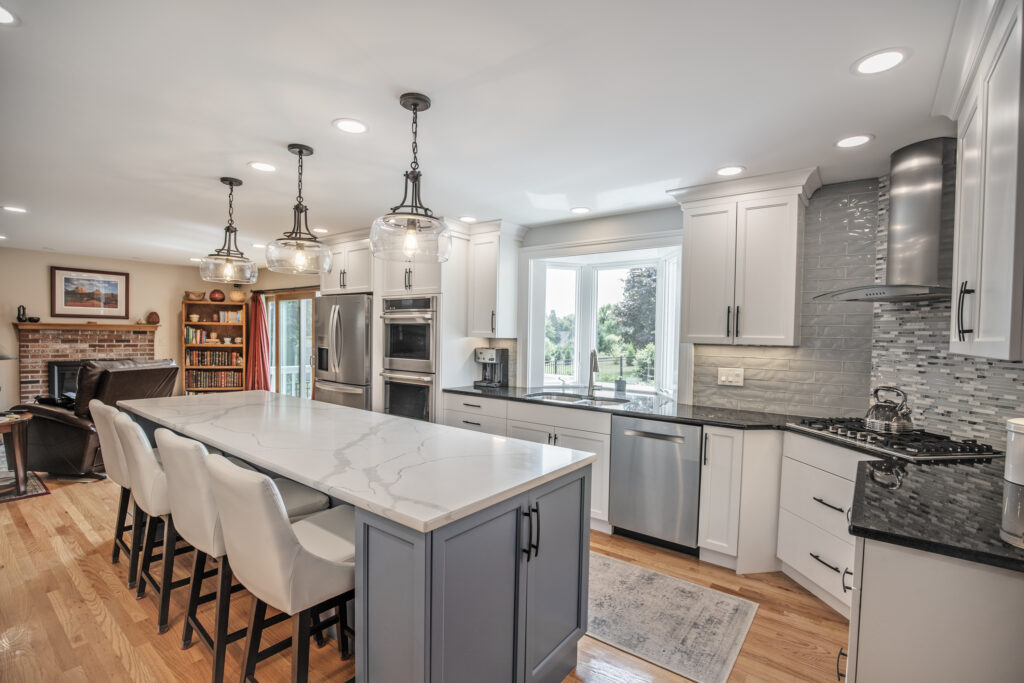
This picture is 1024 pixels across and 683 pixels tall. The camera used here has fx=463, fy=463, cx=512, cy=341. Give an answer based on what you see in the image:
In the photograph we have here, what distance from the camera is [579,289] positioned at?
14.5 feet

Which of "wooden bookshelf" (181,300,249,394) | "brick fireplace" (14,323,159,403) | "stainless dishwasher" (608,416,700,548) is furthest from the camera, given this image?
"wooden bookshelf" (181,300,249,394)

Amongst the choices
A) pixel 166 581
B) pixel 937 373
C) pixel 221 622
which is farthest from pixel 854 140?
pixel 166 581

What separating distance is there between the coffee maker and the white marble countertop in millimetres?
1672

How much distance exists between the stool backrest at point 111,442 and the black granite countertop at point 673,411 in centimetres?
221

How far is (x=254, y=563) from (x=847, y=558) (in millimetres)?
2522

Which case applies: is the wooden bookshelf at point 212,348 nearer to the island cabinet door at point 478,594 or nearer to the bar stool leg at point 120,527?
the bar stool leg at point 120,527

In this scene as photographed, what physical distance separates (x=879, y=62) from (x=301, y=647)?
2809mm

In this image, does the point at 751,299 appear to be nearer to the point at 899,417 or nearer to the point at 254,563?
the point at 899,417

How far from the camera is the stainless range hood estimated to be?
2.22 metres

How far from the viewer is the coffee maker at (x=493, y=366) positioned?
4.26m

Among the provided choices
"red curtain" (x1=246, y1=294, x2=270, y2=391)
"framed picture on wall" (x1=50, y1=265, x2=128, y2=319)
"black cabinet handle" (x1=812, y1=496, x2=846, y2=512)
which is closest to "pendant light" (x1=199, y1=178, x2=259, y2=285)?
"black cabinet handle" (x1=812, y1=496, x2=846, y2=512)

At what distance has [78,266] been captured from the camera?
657cm

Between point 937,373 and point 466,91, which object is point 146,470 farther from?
point 937,373

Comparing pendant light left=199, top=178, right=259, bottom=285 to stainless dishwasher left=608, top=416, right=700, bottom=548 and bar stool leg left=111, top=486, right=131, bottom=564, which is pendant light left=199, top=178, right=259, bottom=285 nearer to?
bar stool leg left=111, top=486, right=131, bottom=564
